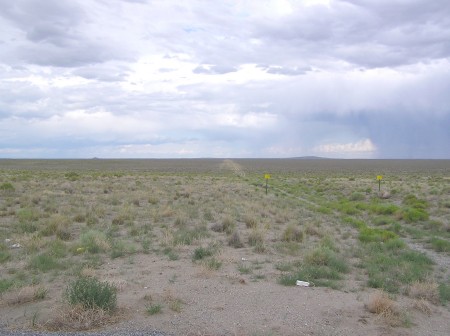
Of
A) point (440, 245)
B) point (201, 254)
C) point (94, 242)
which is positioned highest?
point (94, 242)

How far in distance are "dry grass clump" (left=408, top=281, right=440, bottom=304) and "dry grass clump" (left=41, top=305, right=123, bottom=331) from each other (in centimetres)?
560

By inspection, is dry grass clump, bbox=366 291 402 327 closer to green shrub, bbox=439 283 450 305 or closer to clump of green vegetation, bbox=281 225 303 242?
green shrub, bbox=439 283 450 305

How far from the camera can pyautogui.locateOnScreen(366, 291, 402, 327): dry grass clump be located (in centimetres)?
763

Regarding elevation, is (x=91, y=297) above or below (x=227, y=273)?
above

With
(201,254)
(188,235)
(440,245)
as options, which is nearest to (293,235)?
(188,235)

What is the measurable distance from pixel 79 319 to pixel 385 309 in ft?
16.4

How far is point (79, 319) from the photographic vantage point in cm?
716

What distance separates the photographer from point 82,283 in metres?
7.76

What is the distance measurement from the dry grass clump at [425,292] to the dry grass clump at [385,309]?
1.00 metres

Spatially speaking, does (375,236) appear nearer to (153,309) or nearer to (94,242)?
(94,242)

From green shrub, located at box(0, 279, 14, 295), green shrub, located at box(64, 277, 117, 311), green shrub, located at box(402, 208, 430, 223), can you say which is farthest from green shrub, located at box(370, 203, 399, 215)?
green shrub, located at box(0, 279, 14, 295)

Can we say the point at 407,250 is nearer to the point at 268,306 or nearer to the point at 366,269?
the point at 366,269

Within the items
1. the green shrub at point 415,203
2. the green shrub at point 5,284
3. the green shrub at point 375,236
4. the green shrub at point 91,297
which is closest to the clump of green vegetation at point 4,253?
the green shrub at point 5,284

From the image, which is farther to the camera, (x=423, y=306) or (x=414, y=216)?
(x=414, y=216)
